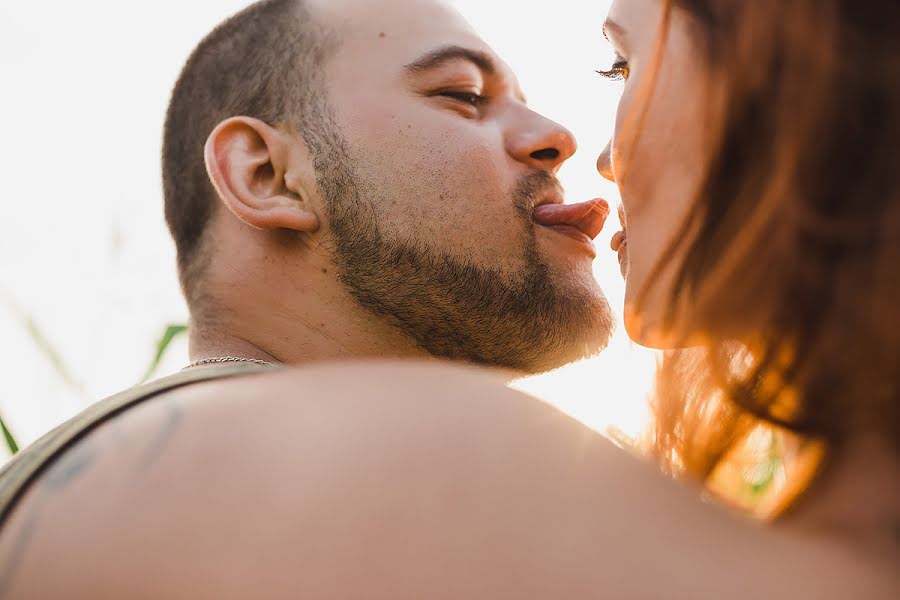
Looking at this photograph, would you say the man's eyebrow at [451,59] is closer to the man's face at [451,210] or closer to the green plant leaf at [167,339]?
the man's face at [451,210]

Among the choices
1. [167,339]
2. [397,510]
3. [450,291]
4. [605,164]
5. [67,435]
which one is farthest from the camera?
[450,291]

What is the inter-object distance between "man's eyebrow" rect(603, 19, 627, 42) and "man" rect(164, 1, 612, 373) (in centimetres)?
83

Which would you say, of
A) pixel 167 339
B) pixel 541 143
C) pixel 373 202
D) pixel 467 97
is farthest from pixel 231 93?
pixel 541 143

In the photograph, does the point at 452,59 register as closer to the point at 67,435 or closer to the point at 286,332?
the point at 286,332

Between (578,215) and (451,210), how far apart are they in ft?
1.45

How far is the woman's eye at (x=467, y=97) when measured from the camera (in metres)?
2.64

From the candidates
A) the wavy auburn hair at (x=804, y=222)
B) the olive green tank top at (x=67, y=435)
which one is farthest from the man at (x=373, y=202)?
the wavy auburn hair at (x=804, y=222)

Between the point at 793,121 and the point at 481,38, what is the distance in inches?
75.3

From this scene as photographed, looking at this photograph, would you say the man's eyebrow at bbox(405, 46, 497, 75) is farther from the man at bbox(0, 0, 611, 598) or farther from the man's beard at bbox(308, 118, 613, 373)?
the man's beard at bbox(308, 118, 613, 373)

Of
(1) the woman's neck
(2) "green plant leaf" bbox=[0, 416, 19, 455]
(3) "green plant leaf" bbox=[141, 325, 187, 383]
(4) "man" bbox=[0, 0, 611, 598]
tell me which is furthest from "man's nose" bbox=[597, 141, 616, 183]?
(2) "green plant leaf" bbox=[0, 416, 19, 455]

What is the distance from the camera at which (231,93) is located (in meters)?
2.66

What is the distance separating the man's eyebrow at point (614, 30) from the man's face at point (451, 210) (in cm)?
83

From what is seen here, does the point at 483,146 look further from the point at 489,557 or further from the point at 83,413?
the point at 489,557

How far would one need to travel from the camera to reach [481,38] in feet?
9.12
